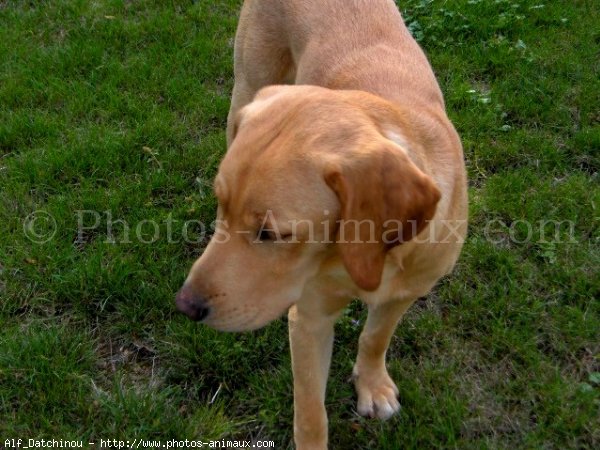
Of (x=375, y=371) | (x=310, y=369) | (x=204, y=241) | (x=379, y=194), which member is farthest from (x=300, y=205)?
(x=204, y=241)

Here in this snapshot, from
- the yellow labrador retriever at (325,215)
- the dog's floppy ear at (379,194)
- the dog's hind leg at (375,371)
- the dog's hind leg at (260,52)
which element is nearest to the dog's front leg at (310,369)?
the yellow labrador retriever at (325,215)

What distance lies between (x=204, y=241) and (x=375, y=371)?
4.22 feet

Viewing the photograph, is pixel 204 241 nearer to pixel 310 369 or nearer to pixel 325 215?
pixel 310 369

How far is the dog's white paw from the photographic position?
9.88 ft

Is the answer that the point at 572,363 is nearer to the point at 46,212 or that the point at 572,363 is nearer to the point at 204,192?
the point at 204,192

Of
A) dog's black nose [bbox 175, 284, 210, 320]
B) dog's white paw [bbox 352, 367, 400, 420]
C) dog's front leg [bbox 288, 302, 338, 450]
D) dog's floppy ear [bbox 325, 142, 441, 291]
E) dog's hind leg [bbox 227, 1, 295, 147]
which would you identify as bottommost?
dog's white paw [bbox 352, 367, 400, 420]

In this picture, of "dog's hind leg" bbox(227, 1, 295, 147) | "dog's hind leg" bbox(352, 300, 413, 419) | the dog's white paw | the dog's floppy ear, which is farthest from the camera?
"dog's hind leg" bbox(227, 1, 295, 147)

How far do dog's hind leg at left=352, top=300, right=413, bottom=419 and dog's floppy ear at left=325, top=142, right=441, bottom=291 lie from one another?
853 mm

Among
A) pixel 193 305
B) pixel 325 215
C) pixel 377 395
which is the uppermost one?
pixel 325 215

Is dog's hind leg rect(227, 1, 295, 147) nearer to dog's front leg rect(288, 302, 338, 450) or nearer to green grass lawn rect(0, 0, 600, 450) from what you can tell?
green grass lawn rect(0, 0, 600, 450)

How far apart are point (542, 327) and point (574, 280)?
36cm

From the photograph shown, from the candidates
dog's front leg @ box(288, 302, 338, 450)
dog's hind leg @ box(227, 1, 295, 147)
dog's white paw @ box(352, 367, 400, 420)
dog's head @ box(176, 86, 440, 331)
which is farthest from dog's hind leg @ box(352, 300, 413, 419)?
dog's hind leg @ box(227, 1, 295, 147)

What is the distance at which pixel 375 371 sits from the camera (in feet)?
10.1

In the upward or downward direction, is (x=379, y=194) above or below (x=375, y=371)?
above
